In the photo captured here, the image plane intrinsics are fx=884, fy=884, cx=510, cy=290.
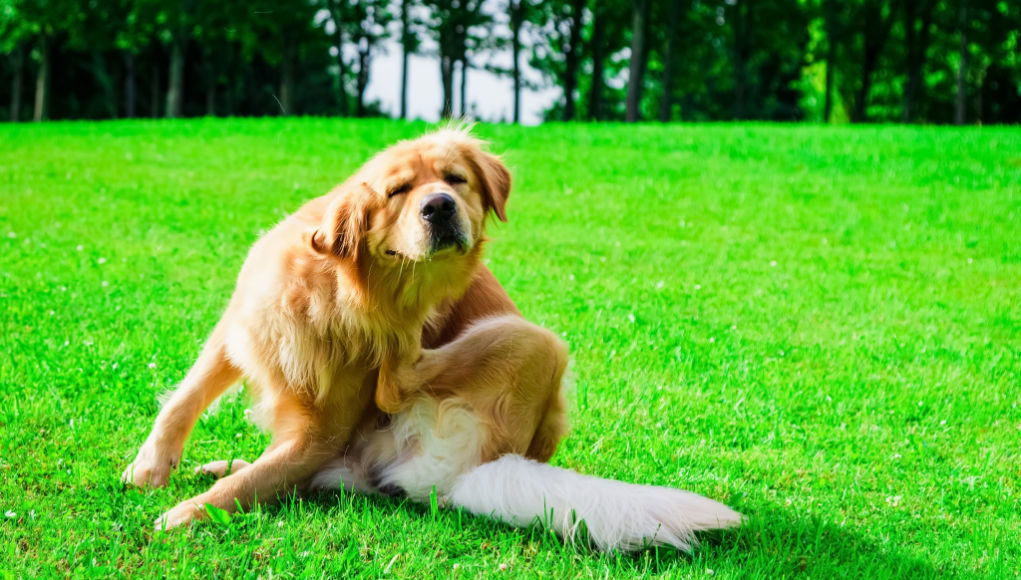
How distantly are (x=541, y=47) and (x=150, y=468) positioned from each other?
116ft

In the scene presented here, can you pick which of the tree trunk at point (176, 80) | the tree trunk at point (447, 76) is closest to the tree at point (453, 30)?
the tree trunk at point (447, 76)

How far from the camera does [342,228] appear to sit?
3.45 metres

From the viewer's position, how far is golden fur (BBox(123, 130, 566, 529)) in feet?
11.2

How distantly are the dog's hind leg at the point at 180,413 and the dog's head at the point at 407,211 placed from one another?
82 centimetres

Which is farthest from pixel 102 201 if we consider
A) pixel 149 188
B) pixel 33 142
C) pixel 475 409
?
pixel 475 409

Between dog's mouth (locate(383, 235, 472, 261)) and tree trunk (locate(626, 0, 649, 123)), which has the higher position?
tree trunk (locate(626, 0, 649, 123))

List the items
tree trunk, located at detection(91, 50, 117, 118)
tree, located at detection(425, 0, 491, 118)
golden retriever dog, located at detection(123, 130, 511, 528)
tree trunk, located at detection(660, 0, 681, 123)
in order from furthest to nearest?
1. tree trunk, located at detection(91, 50, 117, 118)
2. tree, located at detection(425, 0, 491, 118)
3. tree trunk, located at detection(660, 0, 681, 123)
4. golden retriever dog, located at detection(123, 130, 511, 528)

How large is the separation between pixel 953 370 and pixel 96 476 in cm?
549

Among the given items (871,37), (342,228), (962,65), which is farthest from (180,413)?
(871,37)

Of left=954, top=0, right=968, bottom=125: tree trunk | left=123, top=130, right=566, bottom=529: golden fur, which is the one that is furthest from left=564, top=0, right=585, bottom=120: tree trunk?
left=123, top=130, right=566, bottom=529: golden fur

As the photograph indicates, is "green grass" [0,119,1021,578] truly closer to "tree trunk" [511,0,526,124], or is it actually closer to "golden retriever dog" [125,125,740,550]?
"golden retriever dog" [125,125,740,550]

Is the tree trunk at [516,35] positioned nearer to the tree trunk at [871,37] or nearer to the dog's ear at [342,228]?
the tree trunk at [871,37]

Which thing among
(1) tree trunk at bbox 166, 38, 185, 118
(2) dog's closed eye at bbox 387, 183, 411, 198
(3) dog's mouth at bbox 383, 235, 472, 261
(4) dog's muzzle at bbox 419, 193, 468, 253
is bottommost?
(3) dog's mouth at bbox 383, 235, 472, 261

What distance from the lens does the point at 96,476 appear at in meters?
3.75
